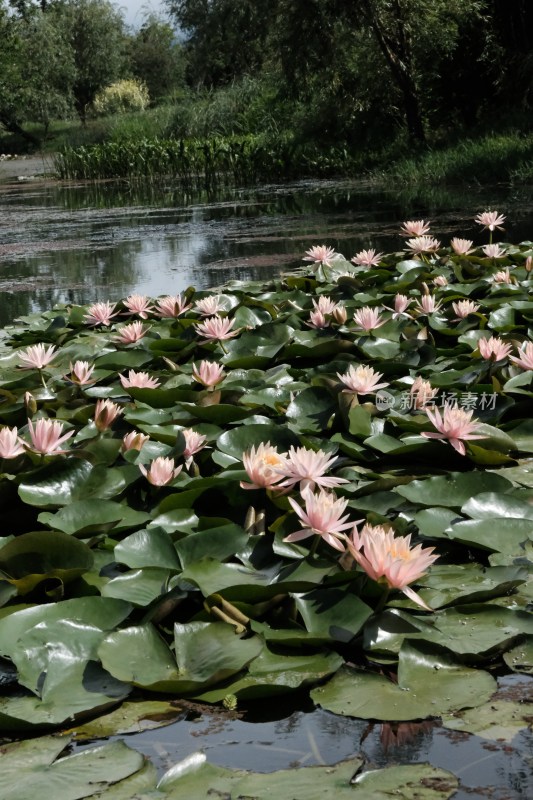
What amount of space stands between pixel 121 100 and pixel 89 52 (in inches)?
192

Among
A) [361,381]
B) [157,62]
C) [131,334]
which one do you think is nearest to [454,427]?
[361,381]

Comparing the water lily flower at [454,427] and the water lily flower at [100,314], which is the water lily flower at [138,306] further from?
the water lily flower at [454,427]

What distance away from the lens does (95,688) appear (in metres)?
1.43

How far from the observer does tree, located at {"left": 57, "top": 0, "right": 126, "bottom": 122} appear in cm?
3728

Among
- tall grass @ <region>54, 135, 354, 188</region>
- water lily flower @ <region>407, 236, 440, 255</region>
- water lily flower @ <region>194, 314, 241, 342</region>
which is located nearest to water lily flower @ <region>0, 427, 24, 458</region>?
water lily flower @ <region>194, 314, 241, 342</region>

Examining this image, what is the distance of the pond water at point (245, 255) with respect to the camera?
1.27 m

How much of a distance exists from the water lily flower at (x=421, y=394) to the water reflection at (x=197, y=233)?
3.33 metres

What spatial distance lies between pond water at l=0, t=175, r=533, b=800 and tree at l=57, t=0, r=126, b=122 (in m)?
23.3

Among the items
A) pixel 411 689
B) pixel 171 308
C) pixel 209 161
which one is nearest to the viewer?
pixel 411 689

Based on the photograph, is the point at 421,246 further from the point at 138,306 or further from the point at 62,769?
the point at 62,769

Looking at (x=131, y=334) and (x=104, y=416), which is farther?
(x=131, y=334)

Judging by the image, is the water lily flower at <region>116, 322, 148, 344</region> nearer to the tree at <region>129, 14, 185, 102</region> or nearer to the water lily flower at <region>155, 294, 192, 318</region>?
the water lily flower at <region>155, 294, 192, 318</region>

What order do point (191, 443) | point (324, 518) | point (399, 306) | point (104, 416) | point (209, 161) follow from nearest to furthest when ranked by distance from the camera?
point (324, 518), point (191, 443), point (104, 416), point (399, 306), point (209, 161)

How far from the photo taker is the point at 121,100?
112ft
